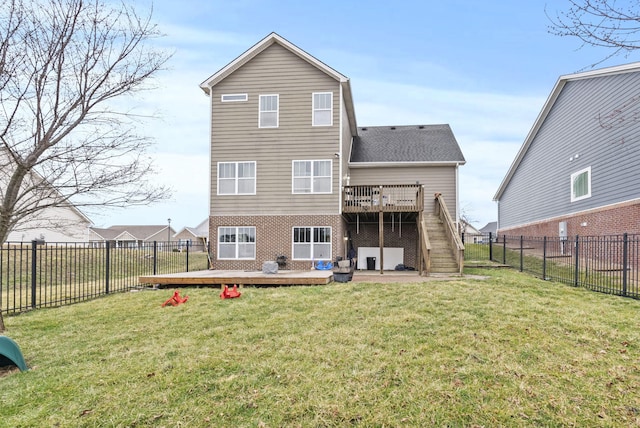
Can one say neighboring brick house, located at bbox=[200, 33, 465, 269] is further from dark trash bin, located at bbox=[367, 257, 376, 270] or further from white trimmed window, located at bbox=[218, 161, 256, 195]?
dark trash bin, located at bbox=[367, 257, 376, 270]

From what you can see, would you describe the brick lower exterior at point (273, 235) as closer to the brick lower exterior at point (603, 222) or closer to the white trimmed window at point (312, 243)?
the white trimmed window at point (312, 243)

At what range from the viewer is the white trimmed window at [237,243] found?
15492 mm

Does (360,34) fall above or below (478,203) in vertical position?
above

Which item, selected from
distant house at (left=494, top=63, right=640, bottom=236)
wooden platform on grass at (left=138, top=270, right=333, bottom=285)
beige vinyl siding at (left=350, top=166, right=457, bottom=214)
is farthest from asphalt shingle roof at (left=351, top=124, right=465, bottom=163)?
wooden platform on grass at (left=138, top=270, right=333, bottom=285)

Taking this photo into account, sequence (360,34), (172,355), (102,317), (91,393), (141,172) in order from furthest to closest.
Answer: (360,34) → (102,317) → (141,172) → (172,355) → (91,393)

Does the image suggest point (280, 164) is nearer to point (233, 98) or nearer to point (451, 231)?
point (233, 98)

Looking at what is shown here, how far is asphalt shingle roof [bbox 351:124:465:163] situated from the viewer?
17.7 metres

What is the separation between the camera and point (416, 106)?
95.3 feet

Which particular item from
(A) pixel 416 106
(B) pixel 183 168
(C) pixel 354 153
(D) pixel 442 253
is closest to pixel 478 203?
(A) pixel 416 106

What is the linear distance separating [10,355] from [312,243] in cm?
1081

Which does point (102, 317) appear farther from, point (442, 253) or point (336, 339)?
point (442, 253)

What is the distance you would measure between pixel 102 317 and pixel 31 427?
175 inches

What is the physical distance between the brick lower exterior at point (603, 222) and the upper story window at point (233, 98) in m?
14.6

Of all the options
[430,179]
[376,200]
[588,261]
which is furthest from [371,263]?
[588,261]
